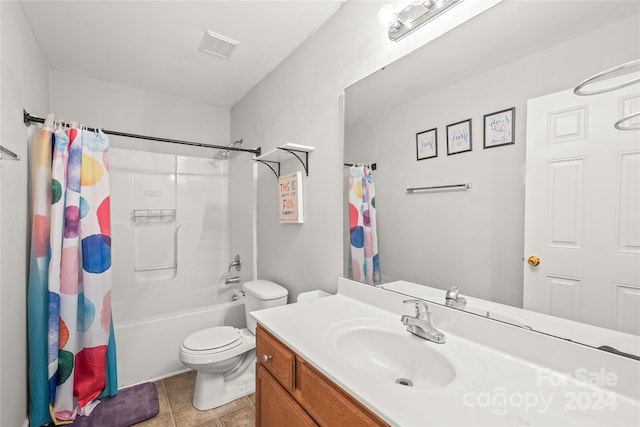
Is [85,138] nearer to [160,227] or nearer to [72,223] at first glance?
[72,223]

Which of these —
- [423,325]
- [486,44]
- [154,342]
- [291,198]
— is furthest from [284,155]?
[154,342]

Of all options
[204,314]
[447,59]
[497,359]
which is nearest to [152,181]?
[204,314]

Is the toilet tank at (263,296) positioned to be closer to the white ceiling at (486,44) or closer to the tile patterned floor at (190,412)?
the tile patterned floor at (190,412)

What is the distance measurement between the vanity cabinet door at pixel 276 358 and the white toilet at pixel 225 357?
2.44 ft

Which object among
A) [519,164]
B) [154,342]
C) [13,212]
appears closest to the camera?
[519,164]

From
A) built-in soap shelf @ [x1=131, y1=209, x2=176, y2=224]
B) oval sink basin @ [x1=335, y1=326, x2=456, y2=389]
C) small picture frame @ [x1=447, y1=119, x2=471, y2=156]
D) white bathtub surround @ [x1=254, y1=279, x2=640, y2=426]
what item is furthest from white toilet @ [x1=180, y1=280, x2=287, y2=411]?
small picture frame @ [x1=447, y1=119, x2=471, y2=156]

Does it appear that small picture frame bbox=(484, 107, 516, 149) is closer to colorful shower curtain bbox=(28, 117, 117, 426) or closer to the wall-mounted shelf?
the wall-mounted shelf

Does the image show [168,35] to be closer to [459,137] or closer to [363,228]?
[363,228]

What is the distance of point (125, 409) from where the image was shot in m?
1.82

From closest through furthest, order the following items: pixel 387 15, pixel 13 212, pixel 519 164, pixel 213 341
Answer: pixel 519 164 < pixel 387 15 < pixel 13 212 < pixel 213 341

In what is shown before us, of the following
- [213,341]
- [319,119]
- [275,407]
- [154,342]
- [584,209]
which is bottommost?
[154,342]

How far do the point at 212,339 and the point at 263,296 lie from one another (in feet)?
1.43

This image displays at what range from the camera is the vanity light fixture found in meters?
1.11

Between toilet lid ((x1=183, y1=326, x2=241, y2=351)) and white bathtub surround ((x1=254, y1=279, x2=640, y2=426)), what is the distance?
0.85 metres
